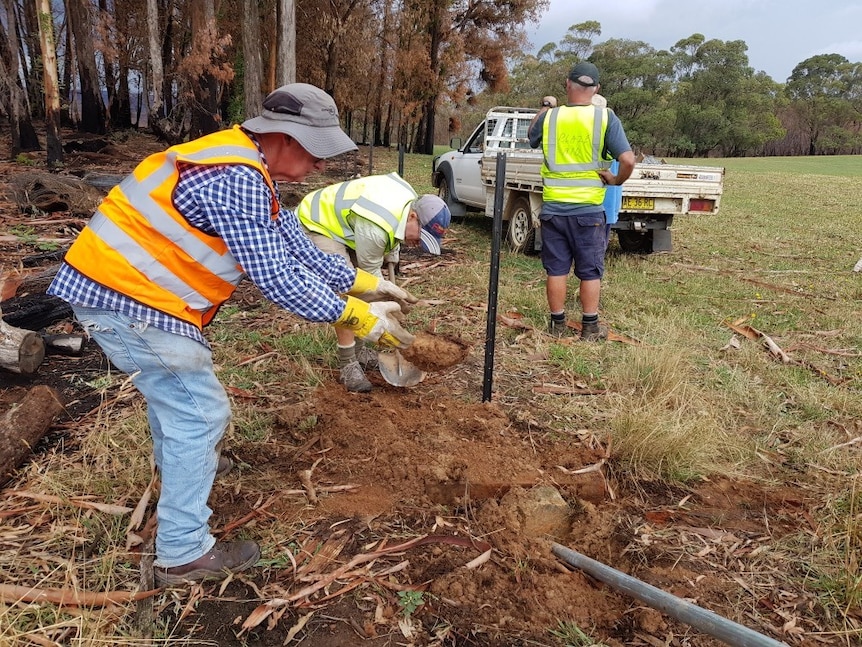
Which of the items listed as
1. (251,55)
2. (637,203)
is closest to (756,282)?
(637,203)

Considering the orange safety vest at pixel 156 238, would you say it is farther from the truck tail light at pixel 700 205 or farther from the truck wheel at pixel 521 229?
the truck tail light at pixel 700 205

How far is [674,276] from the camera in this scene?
7.73 m

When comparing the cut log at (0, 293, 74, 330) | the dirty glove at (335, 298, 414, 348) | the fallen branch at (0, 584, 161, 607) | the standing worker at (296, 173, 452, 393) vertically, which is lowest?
the fallen branch at (0, 584, 161, 607)

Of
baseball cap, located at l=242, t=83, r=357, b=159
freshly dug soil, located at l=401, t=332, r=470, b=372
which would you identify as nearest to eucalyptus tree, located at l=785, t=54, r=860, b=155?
freshly dug soil, located at l=401, t=332, r=470, b=372

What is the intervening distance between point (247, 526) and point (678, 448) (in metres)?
2.17

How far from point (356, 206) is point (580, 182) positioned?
7.06 ft

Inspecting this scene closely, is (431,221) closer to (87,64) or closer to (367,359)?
(367,359)

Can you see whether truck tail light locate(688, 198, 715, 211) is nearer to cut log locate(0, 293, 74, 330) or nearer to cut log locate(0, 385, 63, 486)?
cut log locate(0, 293, 74, 330)

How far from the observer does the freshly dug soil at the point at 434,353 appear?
4.47 metres

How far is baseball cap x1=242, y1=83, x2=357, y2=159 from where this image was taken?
2162 mm

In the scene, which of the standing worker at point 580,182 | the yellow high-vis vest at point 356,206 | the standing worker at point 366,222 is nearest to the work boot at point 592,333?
the standing worker at point 580,182

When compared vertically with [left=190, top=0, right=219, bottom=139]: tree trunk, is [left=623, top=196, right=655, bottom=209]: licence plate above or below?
below

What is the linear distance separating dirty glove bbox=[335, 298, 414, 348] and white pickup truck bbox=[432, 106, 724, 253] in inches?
209

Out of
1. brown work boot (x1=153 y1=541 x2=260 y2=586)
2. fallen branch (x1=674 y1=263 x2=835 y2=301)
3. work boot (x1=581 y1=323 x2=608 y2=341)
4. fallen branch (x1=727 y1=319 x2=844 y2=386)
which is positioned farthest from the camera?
fallen branch (x1=674 y1=263 x2=835 y2=301)
